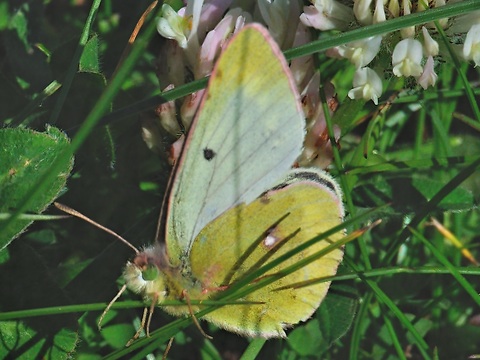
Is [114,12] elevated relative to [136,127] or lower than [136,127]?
elevated

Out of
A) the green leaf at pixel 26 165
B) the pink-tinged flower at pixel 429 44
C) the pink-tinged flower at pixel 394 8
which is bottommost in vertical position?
the pink-tinged flower at pixel 429 44

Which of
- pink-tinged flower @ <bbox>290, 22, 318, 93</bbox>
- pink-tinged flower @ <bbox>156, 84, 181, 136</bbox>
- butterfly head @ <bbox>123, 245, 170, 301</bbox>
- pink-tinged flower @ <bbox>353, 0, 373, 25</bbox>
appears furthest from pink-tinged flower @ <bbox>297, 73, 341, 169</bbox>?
butterfly head @ <bbox>123, 245, 170, 301</bbox>

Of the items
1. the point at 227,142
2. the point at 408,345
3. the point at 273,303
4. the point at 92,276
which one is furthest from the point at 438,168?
the point at 92,276

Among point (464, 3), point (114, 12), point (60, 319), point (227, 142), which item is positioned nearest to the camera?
point (227, 142)

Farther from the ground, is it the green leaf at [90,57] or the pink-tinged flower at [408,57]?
the green leaf at [90,57]

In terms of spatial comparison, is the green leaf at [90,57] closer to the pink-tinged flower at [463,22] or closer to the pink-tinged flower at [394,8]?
the pink-tinged flower at [394,8]

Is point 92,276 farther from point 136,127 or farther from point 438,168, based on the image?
point 438,168

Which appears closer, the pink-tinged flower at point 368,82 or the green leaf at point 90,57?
the pink-tinged flower at point 368,82

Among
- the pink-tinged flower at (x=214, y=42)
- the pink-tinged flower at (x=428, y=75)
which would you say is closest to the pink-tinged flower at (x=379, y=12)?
the pink-tinged flower at (x=428, y=75)
